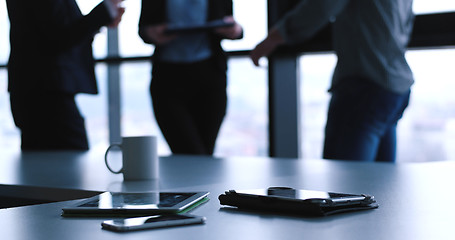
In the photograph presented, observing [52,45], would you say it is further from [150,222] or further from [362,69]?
[150,222]

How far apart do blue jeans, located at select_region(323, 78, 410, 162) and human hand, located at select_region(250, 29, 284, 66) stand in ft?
0.83

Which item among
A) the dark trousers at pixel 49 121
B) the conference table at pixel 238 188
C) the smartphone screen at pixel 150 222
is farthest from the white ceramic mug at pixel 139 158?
the dark trousers at pixel 49 121

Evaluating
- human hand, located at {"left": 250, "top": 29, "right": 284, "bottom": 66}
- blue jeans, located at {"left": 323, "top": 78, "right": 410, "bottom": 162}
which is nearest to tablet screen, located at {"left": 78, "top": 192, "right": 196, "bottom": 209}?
blue jeans, located at {"left": 323, "top": 78, "right": 410, "bottom": 162}

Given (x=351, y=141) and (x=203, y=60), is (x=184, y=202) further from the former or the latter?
(x=203, y=60)

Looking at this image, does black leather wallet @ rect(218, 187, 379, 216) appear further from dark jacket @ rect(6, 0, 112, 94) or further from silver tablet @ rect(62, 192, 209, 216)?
dark jacket @ rect(6, 0, 112, 94)

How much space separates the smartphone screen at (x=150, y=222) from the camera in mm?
698

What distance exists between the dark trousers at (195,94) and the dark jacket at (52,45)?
33 cm

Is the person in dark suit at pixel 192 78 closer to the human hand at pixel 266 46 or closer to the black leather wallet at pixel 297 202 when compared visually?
the human hand at pixel 266 46

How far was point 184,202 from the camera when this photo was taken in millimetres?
832

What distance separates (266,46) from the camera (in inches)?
76.9

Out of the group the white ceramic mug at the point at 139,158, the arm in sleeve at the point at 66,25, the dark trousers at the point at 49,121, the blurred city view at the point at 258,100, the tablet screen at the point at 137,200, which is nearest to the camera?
the tablet screen at the point at 137,200

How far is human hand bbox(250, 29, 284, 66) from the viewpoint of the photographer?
6.40 feet

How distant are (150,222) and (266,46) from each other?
4.29 ft

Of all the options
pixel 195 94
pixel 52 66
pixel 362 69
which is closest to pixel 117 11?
pixel 52 66
